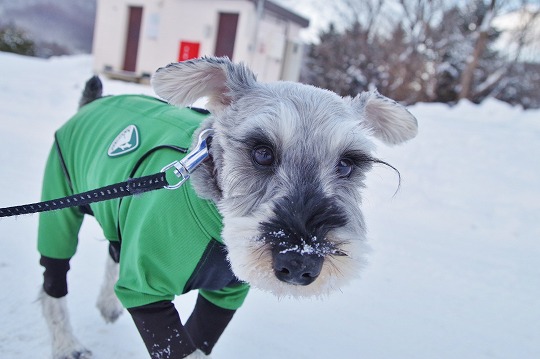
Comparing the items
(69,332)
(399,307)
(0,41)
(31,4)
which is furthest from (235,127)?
(31,4)

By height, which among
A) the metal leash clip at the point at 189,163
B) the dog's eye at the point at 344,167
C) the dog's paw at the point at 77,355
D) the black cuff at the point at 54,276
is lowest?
the dog's paw at the point at 77,355

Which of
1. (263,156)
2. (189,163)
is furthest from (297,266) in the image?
(189,163)

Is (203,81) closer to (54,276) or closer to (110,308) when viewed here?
(54,276)

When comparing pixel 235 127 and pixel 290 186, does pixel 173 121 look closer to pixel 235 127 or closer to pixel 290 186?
pixel 235 127

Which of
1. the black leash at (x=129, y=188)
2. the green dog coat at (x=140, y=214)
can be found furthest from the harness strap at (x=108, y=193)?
the green dog coat at (x=140, y=214)

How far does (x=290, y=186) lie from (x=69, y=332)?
175 centimetres

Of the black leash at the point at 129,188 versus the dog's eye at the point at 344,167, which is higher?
the dog's eye at the point at 344,167

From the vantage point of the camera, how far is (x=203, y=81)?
Result: 97.7 inches

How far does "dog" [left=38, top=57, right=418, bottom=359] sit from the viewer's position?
182cm

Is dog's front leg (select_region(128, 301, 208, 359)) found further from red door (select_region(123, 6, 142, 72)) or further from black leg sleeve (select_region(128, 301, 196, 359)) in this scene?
red door (select_region(123, 6, 142, 72))

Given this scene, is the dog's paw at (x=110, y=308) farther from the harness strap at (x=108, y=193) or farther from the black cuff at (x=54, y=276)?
the harness strap at (x=108, y=193)

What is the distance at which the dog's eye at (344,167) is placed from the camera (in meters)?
2.17

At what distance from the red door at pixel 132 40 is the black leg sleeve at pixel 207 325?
62.5 ft

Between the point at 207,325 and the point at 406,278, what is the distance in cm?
231
